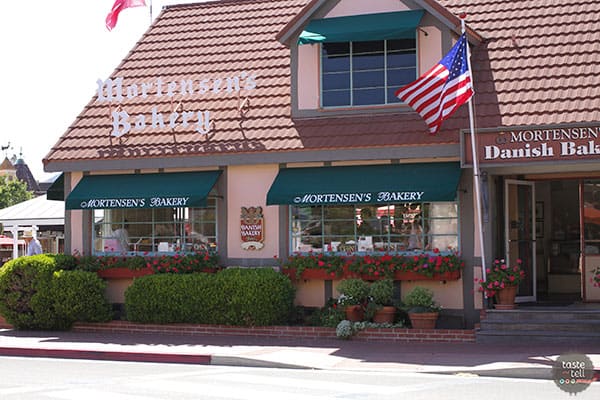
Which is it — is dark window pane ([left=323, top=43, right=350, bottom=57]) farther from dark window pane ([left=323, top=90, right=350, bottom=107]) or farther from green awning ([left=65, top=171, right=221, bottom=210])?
green awning ([left=65, top=171, right=221, bottom=210])

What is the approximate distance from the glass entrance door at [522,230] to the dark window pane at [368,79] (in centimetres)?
303

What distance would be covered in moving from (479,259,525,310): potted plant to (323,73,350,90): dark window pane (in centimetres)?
465

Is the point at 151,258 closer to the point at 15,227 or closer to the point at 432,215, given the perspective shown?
the point at 432,215

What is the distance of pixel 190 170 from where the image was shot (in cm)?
1883

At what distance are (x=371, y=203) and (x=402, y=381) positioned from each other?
18.2 ft

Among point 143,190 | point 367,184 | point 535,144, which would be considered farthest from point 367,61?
point 143,190

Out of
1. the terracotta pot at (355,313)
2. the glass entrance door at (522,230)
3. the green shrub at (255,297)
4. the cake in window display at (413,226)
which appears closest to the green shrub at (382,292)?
the terracotta pot at (355,313)

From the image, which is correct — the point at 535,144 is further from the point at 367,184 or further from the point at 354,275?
the point at 354,275

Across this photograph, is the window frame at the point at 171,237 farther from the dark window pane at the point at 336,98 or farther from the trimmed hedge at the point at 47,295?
the dark window pane at the point at 336,98

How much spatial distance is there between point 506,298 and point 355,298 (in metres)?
2.63

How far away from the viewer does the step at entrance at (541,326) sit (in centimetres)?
1504

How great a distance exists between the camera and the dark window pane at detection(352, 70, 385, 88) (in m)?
18.1

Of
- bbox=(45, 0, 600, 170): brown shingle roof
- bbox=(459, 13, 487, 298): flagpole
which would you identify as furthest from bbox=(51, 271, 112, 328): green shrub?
bbox=(459, 13, 487, 298): flagpole

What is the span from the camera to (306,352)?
588 inches
